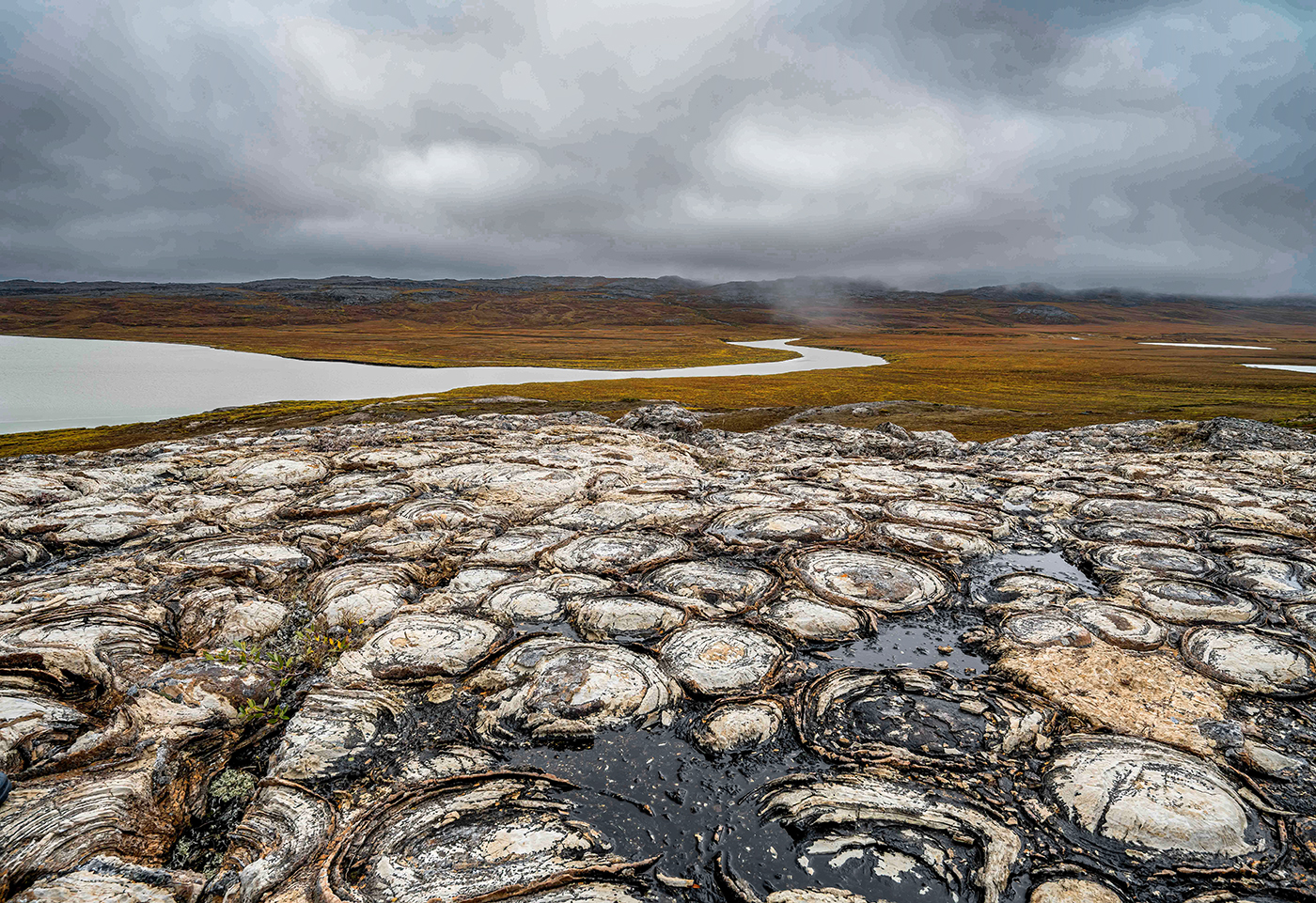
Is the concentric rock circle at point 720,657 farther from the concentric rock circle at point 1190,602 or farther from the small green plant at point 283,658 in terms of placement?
the concentric rock circle at point 1190,602

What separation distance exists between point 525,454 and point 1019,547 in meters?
10.7

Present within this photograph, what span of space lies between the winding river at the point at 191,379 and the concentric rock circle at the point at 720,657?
140ft

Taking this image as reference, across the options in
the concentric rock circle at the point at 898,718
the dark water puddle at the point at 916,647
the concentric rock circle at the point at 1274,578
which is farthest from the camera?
the concentric rock circle at the point at 1274,578

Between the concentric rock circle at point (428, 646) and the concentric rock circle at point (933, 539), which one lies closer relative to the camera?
the concentric rock circle at point (428, 646)

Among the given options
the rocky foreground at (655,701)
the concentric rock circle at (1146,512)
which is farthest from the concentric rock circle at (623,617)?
the concentric rock circle at (1146,512)

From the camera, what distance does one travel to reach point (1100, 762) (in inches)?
185

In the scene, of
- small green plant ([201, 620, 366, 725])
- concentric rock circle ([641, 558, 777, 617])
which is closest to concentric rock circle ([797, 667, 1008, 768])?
concentric rock circle ([641, 558, 777, 617])

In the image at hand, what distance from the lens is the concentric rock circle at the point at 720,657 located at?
19.3 ft

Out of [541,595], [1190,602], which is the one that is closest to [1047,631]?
[1190,602]

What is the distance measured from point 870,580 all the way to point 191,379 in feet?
223

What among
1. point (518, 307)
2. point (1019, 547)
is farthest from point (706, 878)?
point (518, 307)

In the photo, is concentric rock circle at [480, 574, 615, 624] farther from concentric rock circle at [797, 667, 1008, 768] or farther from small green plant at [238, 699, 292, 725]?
concentric rock circle at [797, 667, 1008, 768]

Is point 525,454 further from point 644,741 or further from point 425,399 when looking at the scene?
point 425,399

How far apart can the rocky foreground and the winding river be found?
3692 centimetres
